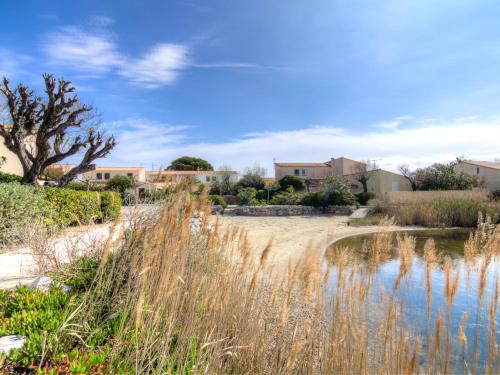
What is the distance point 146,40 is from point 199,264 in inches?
321

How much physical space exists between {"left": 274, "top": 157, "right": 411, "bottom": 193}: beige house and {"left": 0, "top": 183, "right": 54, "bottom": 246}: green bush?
28.5m

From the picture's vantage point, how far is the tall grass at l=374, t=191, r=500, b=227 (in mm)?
15420

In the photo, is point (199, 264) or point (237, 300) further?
point (199, 264)

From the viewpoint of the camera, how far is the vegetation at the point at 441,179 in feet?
88.4

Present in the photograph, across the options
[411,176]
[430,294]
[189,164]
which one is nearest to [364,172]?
[411,176]

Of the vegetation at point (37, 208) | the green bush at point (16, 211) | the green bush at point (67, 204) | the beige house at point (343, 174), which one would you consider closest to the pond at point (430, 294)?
the vegetation at point (37, 208)

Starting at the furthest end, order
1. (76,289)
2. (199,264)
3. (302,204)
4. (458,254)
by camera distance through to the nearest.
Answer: (302,204) → (458,254) → (76,289) → (199,264)

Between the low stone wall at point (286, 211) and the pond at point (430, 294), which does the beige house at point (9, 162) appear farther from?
the pond at point (430, 294)

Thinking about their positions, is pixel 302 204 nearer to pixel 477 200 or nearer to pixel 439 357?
pixel 477 200

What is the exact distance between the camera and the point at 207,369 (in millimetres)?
2053

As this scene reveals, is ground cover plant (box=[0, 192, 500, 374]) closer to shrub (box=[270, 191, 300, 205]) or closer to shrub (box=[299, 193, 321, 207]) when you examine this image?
shrub (box=[299, 193, 321, 207])

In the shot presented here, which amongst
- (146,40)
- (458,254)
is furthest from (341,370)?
(146,40)

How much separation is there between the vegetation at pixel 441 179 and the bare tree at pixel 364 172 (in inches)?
181

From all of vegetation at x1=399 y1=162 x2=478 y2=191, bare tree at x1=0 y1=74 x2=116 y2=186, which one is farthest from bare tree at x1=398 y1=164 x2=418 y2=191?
bare tree at x1=0 y1=74 x2=116 y2=186
